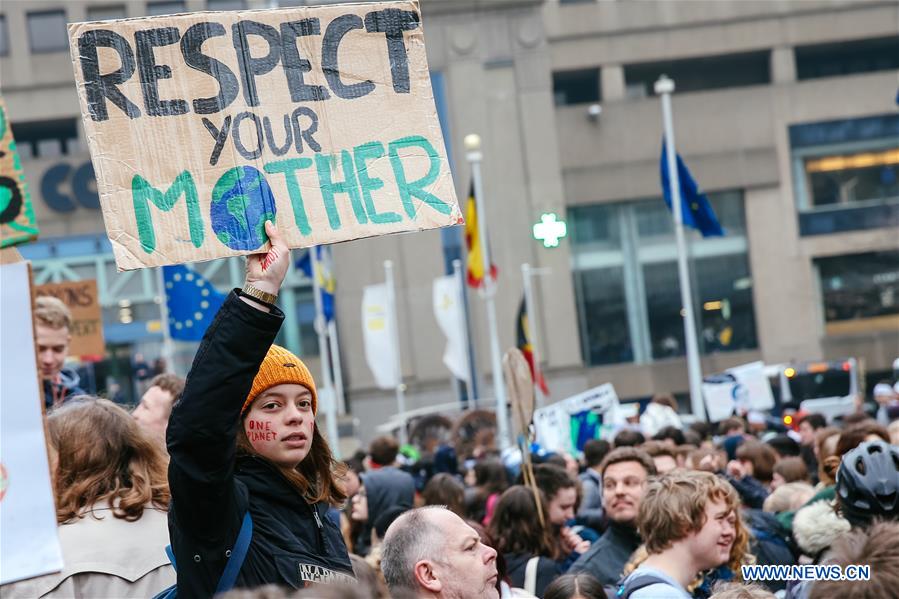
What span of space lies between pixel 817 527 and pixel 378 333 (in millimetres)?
24461

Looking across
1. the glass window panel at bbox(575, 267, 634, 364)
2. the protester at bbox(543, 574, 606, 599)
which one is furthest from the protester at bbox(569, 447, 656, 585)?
the glass window panel at bbox(575, 267, 634, 364)

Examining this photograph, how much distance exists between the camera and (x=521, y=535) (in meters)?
6.75

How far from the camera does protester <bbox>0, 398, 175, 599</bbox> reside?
4242 mm

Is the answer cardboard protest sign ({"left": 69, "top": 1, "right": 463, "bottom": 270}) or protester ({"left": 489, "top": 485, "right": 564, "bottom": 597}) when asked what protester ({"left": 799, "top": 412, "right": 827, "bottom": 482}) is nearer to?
protester ({"left": 489, "top": 485, "right": 564, "bottom": 597})

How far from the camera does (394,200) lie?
4.21 meters

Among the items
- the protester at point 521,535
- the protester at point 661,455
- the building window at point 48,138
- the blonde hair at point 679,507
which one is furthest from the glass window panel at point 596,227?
the blonde hair at point 679,507

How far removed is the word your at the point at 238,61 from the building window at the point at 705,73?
44677 millimetres

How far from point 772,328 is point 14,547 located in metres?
45.4

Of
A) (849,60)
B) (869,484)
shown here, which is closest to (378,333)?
(869,484)

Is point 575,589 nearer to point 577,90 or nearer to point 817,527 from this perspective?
point 817,527

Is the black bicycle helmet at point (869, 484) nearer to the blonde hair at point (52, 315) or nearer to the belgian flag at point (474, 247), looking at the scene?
the blonde hair at point (52, 315)

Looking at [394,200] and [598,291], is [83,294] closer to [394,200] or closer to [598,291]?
[394,200]

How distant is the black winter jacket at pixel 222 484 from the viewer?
3.40 metres

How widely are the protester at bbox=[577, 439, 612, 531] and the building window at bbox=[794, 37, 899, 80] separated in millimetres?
41567
